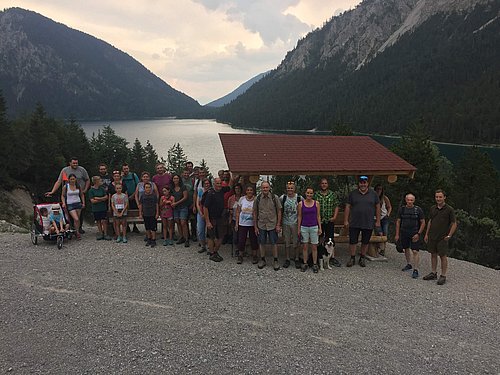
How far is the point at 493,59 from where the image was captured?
118m

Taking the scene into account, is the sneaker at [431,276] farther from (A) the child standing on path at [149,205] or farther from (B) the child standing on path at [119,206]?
(B) the child standing on path at [119,206]

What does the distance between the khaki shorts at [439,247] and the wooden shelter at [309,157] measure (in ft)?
6.77

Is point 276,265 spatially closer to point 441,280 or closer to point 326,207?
point 326,207

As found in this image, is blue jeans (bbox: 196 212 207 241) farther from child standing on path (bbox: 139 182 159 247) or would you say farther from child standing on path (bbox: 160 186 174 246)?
child standing on path (bbox: 139 182 159 247)

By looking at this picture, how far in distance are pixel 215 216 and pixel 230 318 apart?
2.71 meters

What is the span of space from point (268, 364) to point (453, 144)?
91936 millimetres

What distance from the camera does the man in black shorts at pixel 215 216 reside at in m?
7.57

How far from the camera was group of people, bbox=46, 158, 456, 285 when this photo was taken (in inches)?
286

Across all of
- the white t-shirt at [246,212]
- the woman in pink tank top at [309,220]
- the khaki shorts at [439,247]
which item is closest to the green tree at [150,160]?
the white t-shirt at [246,212]

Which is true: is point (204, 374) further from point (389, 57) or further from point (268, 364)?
point (389, 57)

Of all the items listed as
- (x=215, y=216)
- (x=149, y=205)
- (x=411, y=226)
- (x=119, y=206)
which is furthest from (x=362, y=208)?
(x=119, y=206)

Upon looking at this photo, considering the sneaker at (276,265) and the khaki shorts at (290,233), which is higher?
the khaki shorts at (290,233)

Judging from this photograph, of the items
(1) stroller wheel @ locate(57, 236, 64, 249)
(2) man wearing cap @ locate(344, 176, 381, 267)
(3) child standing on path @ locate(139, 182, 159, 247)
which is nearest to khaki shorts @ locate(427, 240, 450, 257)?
(2) man wearing cap @ locate(344, 176, 381, 267)

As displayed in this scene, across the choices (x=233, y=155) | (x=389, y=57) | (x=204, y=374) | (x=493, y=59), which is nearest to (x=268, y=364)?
(x=204, y=374)
